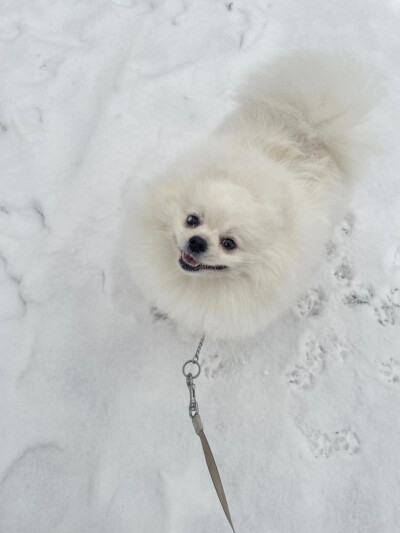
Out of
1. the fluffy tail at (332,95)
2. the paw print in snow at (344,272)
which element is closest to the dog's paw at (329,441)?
the paw print in snow at (344,272)

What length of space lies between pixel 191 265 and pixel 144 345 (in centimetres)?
72

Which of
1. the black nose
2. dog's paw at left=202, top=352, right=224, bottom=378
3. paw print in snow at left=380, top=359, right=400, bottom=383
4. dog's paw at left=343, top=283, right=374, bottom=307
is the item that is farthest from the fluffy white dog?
paw print in snow at left=380, top=359, right=400, bottom=383

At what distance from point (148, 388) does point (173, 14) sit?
257 centimetres

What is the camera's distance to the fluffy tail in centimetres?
150

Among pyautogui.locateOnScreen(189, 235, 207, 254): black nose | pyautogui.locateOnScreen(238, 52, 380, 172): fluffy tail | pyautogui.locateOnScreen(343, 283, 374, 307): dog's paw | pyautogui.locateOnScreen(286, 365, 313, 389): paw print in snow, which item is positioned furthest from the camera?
pyautogui.locateOnScreen(343, 283, 374, 307): dog's paw

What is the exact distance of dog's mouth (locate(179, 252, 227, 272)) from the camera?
121 cm

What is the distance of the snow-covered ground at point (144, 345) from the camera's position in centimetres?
154

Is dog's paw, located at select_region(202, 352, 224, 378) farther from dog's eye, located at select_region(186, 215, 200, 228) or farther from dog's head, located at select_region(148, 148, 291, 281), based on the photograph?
dog's eye, located at select_region(186, 215, 200, 228)

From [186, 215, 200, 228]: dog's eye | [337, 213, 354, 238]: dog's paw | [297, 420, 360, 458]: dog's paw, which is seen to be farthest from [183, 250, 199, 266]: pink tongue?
[337, 213, 354, 238]: dog's paw

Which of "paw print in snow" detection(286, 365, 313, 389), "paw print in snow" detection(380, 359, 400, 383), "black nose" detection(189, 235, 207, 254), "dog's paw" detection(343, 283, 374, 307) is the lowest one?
"paw print in snow" detection(286, 365, 313, 389)

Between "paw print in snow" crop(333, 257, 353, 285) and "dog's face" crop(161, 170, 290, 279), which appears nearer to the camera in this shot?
"dog's face" crop(161, 170, 290, 279)

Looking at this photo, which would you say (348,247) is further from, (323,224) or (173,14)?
(173,14)

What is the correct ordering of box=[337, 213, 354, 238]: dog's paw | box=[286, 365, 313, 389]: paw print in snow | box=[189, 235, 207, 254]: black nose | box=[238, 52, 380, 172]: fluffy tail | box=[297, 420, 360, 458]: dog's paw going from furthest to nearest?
box=[337, 213, 354, 238]: dog's paw < box=[286, 365, 313, 389]: paw print in snow < box=[297, 420, 360, 458]: dog's paw < box=[238, 52, 380, 172]: fluffy tail < box=[189, 235, 207, 254]: black nose

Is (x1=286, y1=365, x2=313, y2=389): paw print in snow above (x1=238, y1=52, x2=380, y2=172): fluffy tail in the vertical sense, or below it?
below
